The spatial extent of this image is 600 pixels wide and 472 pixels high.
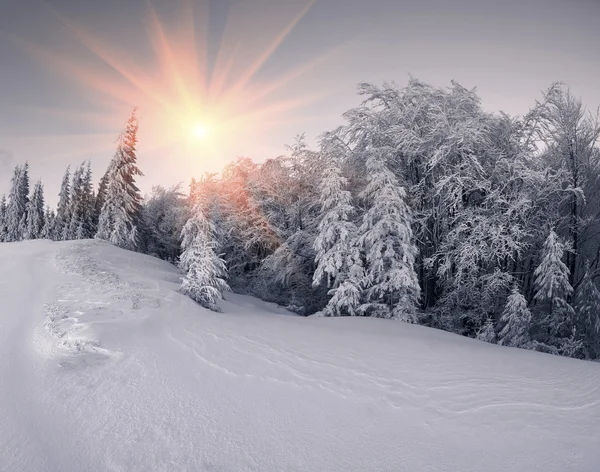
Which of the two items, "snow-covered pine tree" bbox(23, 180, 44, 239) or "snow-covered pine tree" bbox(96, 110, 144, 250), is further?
"snow-covered pine tree" bbox(23, 180, 44, 239)

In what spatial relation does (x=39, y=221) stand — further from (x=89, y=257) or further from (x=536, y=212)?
(x=536, y=212)

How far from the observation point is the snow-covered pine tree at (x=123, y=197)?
24625mm

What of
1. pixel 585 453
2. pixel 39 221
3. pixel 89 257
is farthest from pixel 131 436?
pixel 39 221

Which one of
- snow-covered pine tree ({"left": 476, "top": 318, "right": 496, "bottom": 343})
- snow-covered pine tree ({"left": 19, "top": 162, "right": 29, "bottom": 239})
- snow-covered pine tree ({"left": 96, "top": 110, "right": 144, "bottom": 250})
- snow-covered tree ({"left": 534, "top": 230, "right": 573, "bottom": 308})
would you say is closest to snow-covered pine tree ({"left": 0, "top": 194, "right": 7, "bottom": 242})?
snow-covered pine tree ({"left": 19, "top": 162, "right": 29, "bottom": 239})

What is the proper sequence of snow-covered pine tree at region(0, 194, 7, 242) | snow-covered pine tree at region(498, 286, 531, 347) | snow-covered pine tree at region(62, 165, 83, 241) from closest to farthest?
snow-covered pine tree at region(498, 286, 531, 347) → snow-covered pine tree at region(62, 165, 83, 241) → snow-covered pine tree at region(0, 194, 7, 242)

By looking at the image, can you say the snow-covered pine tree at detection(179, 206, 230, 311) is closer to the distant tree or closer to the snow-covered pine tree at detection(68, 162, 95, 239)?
the snow-covered pine tree at detection(68, 162, 95, 239)

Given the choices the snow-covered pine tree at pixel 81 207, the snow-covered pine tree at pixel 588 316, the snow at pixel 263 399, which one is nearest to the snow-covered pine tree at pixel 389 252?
the snow at pixel 263 399

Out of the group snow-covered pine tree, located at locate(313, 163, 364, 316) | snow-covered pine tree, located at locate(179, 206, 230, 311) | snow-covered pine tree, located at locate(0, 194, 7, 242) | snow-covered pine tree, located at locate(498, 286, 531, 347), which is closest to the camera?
snow-covered pine tree, located at locate(179, 206, 230, 311)

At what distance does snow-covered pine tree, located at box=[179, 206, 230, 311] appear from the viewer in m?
11.1

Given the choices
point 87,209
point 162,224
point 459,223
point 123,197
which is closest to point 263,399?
point 459,223

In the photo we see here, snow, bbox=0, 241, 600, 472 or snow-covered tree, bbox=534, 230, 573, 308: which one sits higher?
snow-covered tree, bbox=534, 230, 573, 308

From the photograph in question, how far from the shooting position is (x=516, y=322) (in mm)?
11969

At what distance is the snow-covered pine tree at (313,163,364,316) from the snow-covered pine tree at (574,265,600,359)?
30.9ft

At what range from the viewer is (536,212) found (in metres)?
13.9
